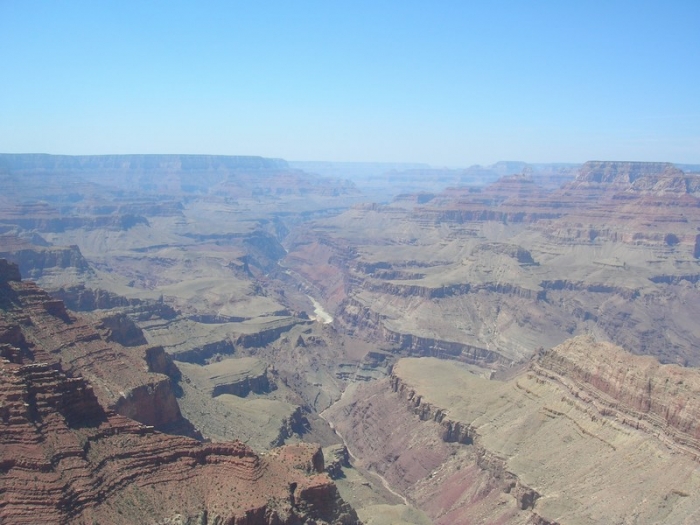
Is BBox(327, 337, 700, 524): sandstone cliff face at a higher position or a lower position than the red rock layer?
lower

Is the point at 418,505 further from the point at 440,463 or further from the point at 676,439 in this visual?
the point at 676,439

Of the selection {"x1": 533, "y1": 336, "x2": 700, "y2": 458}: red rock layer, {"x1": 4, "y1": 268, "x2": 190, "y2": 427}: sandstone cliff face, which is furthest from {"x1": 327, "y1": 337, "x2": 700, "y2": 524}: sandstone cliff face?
{"x1": 4, "y1": 268, "x2": 190, "y2": 427}: sandstone cliff face

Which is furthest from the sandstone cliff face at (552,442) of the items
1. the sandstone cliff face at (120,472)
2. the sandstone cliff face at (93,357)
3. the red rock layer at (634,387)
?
the sandstone cliff face at (93,357)

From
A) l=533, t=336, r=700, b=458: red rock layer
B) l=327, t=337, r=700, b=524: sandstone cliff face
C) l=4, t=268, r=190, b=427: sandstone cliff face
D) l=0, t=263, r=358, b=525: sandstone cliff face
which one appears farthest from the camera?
l=533, t=336, r=700, b=458: red rock layer

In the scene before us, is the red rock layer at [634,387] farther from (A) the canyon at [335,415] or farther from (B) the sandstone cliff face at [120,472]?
(B) the sandstone cliff face at [120,472]

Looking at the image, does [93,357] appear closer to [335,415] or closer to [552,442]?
[335,415]

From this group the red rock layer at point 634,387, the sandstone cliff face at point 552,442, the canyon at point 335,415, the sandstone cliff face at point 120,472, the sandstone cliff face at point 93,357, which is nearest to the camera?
the sandstone cliff face at point 120,472

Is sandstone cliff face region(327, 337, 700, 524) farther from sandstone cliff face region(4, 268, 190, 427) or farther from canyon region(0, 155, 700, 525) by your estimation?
sandstone cliff face region(4, 268, 190, 427)

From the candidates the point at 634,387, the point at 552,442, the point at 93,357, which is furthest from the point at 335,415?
the point at 634,387

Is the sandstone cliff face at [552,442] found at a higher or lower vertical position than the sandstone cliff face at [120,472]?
lower

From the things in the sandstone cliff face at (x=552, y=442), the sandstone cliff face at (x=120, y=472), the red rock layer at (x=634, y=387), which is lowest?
the sandstone cliff face at (x=552, y=442)

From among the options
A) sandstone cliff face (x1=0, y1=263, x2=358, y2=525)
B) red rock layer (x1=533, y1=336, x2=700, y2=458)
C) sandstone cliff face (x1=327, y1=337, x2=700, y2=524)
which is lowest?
sandstone cliff face (x1=327, y1=337, x2=700, y2=524)
